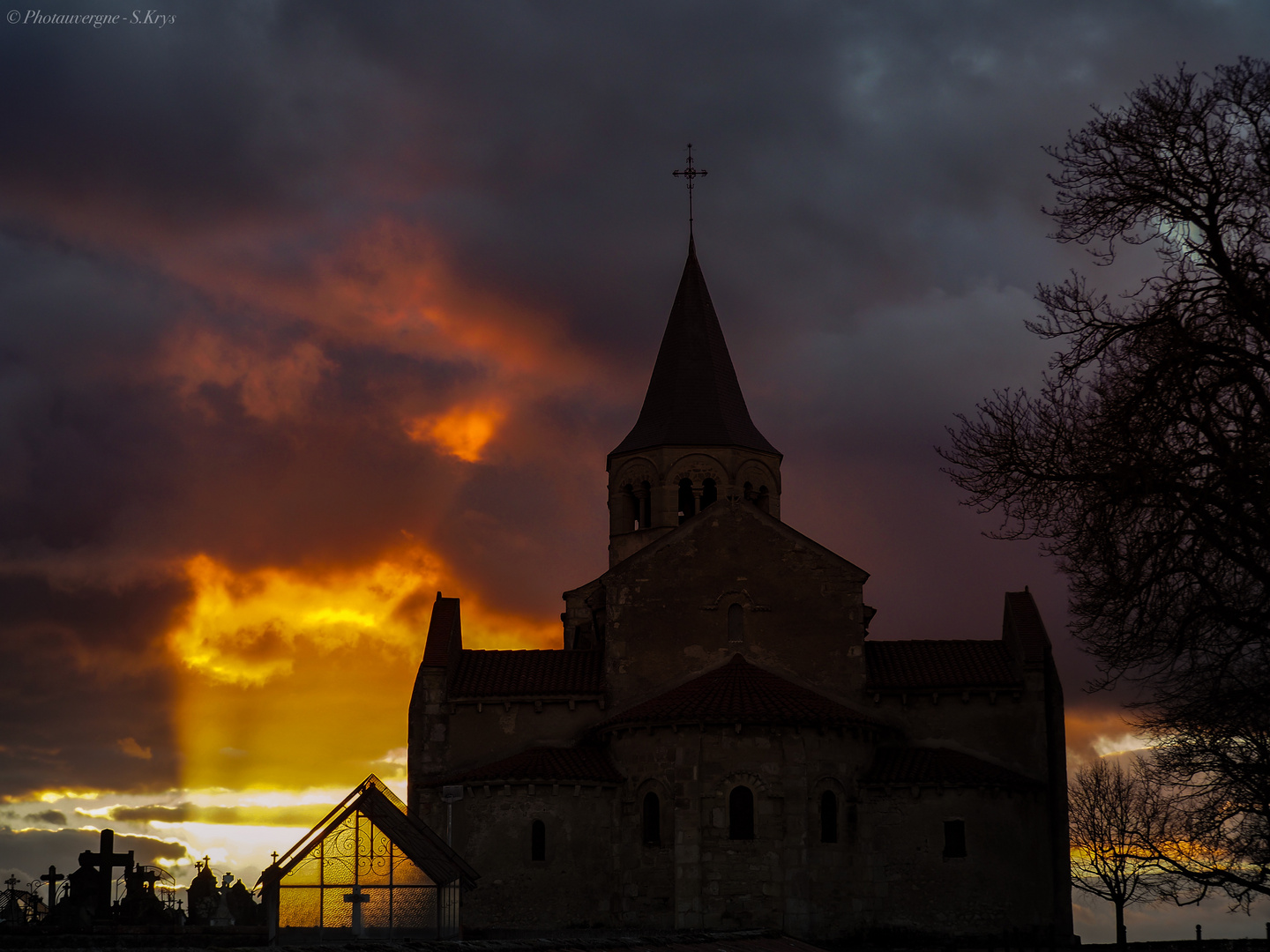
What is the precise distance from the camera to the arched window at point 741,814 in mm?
35688

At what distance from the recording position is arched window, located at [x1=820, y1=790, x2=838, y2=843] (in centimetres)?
3634

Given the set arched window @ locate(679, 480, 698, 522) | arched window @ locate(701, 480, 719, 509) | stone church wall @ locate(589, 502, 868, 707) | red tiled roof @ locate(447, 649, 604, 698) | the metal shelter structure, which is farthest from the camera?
arched window @ locate(679, 480, 698, 522)

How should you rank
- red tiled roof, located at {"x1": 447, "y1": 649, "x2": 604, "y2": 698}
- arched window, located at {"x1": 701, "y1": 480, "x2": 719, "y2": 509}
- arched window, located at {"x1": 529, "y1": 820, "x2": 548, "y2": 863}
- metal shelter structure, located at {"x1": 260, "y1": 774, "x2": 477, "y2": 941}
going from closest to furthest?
metal shelter structure, located at {"x1": 260, "y1": 774, "x2": 477, "y2": 941}, arched window, located at {"x1": 529, "y1": 820, "x2": 548, "y2": 863}, red tiled roof, located at {"x1": 447, "y1": 649, "x2": 604, "y2": 698}, arched window, located at {"x1": 701, "y1": 480, "x2": 719, "y2": 509}

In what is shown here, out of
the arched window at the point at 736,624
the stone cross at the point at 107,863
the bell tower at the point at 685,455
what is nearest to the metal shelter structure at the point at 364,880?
the stone cross at the point at 107,863

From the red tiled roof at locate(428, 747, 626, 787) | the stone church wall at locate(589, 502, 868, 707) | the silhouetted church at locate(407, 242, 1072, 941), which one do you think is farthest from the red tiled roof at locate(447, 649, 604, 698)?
the red tiled roof at locate(428, 747, 626, 787)

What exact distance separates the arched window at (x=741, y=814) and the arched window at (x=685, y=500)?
558 inches

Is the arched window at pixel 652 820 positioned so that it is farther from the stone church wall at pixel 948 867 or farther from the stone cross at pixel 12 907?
the stone cross at pixel 12 907

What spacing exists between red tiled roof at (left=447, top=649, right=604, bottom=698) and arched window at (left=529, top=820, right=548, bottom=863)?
13.1 feet

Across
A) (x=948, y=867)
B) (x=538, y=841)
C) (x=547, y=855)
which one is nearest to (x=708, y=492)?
(x=538, y=841)

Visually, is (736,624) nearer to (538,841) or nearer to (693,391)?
(538,841)

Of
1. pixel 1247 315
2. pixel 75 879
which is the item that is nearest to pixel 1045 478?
pixel 1247 315

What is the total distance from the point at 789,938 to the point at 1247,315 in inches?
559

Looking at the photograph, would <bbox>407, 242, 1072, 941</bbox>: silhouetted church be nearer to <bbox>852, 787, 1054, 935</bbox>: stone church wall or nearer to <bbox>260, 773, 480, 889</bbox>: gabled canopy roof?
<bbox>852, 787, 1054, 935</bbox>: stone church wall

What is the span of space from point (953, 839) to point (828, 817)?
3.22 metres
